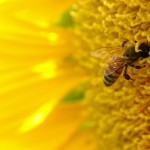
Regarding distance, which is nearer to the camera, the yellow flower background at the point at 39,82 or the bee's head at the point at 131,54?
the bee's head at the point at 131,54

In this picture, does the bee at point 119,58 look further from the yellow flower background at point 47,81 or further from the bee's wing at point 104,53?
the yellow flower background at point 47,81

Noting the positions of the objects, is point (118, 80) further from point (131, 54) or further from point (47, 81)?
point (47, 81)

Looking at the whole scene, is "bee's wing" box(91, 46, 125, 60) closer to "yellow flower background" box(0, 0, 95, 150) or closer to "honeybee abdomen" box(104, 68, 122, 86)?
"honeybee abdomen" box(104, 68, 122, 86)

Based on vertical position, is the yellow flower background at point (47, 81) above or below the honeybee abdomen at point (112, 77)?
above

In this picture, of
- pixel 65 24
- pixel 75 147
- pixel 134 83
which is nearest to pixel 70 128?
pixel 75 147

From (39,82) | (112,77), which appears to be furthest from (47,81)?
(112,77)

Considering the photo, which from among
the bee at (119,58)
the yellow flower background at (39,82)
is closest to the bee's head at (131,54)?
the bee at (119,58)

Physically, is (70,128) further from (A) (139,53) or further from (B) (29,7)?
(A) (139,53)
